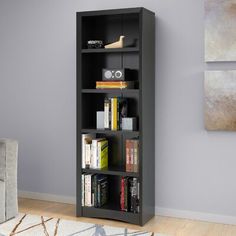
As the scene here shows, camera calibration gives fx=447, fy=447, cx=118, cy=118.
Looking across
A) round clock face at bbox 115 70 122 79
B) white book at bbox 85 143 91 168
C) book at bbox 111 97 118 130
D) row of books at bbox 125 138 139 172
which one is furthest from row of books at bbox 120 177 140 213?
round clock face at bbox 115 70 122 79

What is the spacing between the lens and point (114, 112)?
12.7ft

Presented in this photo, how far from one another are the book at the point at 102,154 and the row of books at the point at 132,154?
0.26 meters

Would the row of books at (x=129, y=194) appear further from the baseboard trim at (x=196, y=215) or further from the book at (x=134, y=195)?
the baseboard trim at (x=196, y=215)

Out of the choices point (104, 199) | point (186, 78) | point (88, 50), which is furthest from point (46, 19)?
point (104, 199)

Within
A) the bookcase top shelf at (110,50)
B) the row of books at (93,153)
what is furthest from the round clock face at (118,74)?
the row of books at (93,153)

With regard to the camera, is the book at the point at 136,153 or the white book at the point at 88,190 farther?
the white book at the point at 88,190

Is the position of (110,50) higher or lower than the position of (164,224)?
higher

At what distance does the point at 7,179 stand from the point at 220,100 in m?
1.93

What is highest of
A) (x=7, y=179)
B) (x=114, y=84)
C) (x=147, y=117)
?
(x=114, y=84)

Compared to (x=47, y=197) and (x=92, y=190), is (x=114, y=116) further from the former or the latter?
(x=47, y=197)

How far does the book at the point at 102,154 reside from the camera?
3.94 m

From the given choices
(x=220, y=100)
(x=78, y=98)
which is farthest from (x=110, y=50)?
(x=220, y=100)

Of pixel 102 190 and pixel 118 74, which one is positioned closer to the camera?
pixel 118 74

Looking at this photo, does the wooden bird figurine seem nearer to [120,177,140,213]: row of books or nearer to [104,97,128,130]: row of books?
[104,97,128,130]: row of books
